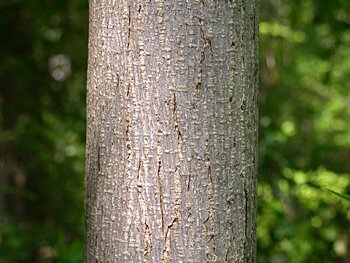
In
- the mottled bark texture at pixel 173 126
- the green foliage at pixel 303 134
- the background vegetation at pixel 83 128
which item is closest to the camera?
the mottled bark texture at pixel 173 126

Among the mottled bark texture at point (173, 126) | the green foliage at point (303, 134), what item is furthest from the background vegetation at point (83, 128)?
the mottled bark texture at point (173, 126)

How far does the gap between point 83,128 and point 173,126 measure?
361cm

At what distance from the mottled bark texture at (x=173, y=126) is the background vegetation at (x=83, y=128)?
195cm

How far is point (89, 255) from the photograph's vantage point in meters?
1.37

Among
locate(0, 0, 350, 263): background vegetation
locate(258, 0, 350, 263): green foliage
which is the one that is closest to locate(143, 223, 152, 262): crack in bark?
locate(258, 0, 350, 263): green foliage

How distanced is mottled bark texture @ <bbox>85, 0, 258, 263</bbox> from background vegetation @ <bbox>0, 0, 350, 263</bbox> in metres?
1.95

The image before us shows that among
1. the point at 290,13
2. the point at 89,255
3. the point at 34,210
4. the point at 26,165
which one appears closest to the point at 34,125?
the point at 26,165

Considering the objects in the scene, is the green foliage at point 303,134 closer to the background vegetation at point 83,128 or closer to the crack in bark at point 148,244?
the background vegetation at point 83,128

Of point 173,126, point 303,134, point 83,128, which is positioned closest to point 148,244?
point 173,126

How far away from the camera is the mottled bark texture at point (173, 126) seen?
124 cm

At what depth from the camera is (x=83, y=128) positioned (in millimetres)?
4789

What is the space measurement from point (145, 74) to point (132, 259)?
0.36m

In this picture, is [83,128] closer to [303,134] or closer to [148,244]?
[303,134]

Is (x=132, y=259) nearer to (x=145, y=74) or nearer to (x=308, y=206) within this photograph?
(x=145, y=74)
